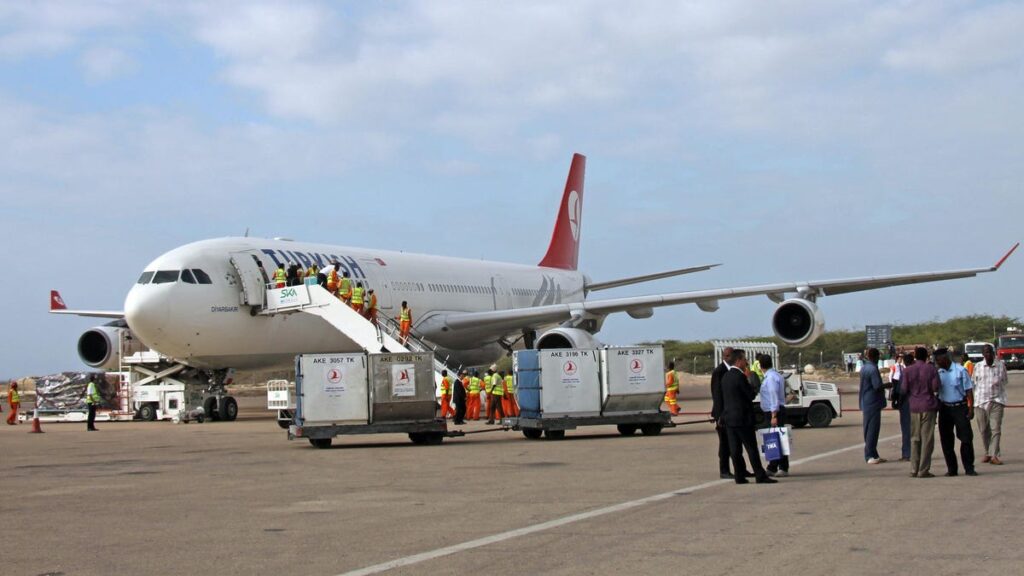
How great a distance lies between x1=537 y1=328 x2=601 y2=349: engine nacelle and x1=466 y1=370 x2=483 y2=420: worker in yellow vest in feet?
6.15

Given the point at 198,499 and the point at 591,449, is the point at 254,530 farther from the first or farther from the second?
the point at 591,449

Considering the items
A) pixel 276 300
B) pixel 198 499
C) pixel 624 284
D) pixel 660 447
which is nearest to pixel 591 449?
pixel 660 447

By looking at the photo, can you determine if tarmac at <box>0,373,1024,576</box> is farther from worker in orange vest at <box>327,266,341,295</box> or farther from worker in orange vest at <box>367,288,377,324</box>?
worker in orange vest at <box>367,288,377,324</box>

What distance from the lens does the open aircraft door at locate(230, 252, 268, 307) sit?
24375 mm

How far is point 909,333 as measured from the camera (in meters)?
69.8

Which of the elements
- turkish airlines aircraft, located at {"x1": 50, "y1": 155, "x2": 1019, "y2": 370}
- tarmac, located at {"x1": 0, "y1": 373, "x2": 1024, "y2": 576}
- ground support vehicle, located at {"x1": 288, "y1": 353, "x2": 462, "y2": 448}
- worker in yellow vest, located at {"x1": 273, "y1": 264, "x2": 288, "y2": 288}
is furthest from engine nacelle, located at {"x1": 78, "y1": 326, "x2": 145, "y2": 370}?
tarmac, located at {"x1": 0, "y1": 373, "x2": 1024, "y2": 576}

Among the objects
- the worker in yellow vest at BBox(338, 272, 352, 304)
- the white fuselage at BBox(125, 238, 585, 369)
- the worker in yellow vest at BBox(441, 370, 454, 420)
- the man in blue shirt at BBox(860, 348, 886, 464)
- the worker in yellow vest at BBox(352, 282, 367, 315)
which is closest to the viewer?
the man in blue shirt at BBox(860, 348, 886, 464)

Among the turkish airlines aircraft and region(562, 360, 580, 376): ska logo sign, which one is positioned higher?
the turkish airlines aircraft

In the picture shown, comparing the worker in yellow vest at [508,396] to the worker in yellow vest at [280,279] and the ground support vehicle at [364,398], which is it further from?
the ground support vehicle at [364,398]

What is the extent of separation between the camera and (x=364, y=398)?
18.0 metres

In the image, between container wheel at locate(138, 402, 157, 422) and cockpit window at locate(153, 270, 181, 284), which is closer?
cockpit window at locate(153, 270, 181, 284)

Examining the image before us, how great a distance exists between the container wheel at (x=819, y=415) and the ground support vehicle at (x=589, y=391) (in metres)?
2.87

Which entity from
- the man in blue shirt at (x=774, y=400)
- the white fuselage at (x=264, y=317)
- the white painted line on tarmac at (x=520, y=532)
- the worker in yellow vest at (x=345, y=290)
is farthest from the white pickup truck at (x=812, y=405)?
the white fuselage at (x=264, y=317)

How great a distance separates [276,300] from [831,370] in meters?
45.1
